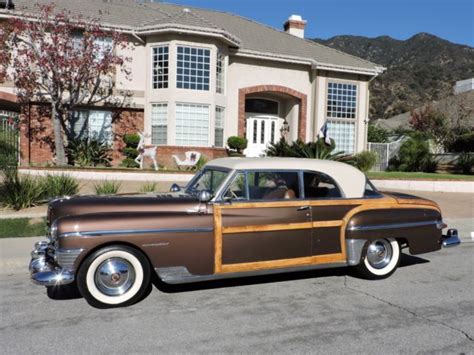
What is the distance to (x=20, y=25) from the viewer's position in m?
16.2

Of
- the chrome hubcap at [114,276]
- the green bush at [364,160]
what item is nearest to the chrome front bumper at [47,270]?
the chrome hubcap at [114,276]

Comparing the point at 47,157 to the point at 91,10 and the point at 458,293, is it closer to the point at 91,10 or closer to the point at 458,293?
the point at 91,10

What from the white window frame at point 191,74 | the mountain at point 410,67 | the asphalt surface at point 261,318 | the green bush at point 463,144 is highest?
the mountain at point 410,67

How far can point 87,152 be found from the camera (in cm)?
1823

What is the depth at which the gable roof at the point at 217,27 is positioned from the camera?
1897cm

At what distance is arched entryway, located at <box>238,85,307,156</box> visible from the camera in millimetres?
22328

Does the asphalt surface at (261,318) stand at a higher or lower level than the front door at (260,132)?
lower

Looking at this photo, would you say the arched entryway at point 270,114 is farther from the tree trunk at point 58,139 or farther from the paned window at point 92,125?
the tree trunk at point 58,139

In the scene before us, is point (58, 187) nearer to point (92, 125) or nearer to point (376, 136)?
point (92, 125)

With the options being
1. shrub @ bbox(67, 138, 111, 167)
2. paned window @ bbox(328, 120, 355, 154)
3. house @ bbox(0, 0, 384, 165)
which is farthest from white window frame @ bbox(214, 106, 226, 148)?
paned window @ bbox(328, 120, 355, 154)

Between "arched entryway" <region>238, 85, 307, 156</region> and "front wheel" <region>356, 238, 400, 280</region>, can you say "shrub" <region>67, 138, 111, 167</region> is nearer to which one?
"arched entryway" <region>238, 85, 307, 156</region>

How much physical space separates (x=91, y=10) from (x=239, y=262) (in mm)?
18011

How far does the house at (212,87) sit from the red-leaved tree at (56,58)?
1.11 m

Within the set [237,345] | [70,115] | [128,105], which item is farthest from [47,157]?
[237,345]
